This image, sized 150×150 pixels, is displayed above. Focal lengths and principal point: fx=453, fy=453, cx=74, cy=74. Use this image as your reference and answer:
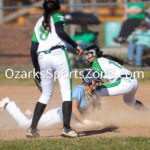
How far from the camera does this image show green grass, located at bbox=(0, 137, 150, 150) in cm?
536

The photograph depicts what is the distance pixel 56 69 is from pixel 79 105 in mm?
1040

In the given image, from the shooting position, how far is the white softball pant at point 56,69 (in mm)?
5941

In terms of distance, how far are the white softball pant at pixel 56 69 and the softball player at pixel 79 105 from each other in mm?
644

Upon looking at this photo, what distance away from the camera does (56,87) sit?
9703 millimetres

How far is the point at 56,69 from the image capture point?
19.7 feet

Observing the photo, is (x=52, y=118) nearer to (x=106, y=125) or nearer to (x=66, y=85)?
(x=106, y=125)

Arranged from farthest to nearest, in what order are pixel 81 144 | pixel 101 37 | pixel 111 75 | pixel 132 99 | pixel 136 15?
pixel 101 37, pixel 136 15, pixel 132 99, pixel 111 75, pixel 81 144

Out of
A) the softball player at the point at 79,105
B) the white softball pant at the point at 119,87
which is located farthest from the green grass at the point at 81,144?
the white softball pant at the point at 119,87

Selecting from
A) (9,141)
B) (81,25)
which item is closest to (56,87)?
(9,141)

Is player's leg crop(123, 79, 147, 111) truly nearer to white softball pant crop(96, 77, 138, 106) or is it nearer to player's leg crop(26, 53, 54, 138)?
white softball pant crop(96, 77, 138, 106)

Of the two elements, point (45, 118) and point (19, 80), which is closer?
point (45, 118)

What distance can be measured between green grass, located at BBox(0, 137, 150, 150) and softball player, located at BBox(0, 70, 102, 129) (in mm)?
854

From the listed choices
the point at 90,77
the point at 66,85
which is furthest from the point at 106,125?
the point at 66,85

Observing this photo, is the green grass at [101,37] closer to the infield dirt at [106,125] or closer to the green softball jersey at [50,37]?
the infield dirt at [106,125]
